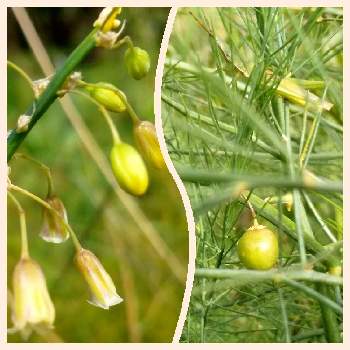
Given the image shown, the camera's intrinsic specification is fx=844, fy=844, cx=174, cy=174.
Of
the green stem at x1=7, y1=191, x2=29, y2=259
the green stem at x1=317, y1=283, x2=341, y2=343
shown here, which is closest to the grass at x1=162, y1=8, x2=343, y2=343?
the green stem at x1=317, y1=283, x2=341, y2=343

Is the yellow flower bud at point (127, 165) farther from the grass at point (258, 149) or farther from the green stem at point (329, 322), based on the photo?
the green stem at point (329, 322)

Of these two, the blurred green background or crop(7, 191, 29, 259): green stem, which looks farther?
the blurred green background

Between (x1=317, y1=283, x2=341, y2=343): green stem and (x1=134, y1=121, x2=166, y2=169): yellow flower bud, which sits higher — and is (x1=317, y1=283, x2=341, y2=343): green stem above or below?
below

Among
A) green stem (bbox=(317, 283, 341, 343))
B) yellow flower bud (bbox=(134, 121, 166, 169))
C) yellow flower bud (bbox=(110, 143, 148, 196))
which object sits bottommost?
green stem (bbox=(317, 283, 341, 343))

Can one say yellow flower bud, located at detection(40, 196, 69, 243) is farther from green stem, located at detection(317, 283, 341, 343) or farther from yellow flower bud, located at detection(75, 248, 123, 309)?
green stem, located at detection(317, 283, 341, 343)

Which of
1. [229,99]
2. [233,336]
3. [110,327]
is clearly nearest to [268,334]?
[233,336]
